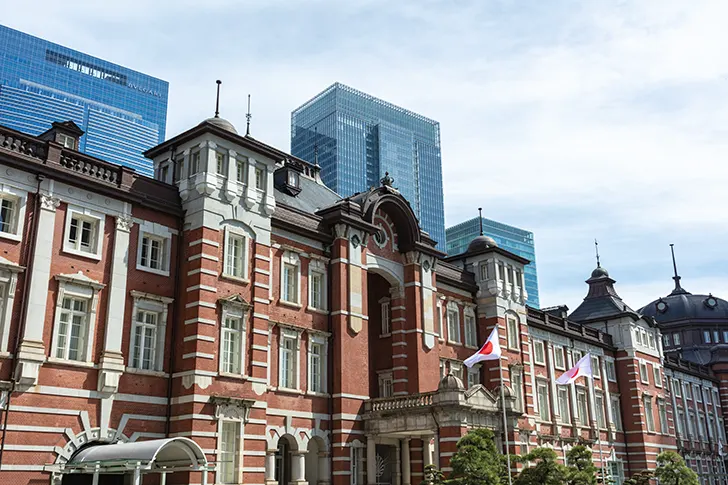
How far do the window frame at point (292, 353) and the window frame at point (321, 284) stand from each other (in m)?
1.73

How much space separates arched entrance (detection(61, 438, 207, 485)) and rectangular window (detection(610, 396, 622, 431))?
37.8m

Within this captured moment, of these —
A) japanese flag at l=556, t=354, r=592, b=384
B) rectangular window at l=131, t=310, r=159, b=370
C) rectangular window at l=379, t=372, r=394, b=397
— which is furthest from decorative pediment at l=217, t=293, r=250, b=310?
japanese flag at l=556, t=354, r=592, b=384

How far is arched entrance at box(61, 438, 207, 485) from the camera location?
21.0 meters

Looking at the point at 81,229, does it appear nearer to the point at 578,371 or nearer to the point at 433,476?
the point at 433,476

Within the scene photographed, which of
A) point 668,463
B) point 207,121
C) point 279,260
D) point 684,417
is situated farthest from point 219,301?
point 684,417

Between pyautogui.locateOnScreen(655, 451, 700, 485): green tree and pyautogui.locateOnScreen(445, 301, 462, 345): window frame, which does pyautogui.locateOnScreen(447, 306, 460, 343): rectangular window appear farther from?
pyautogui.locateOnScreen(655, 451, 700, 485): green tree

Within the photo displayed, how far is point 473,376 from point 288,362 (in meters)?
13.3

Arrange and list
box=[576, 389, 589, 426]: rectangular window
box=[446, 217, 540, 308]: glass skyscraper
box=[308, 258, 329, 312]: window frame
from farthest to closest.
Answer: box=[446, 217, 540, 308]: glass skyscraper → box=[576, 389, 589, 426]: rectangular window → box=[308, 258, 329, 312]: window frame

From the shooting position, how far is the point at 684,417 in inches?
2447

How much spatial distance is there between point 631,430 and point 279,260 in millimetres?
34097

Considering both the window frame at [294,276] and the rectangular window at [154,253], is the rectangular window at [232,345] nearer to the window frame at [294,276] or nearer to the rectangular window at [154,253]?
the rectangular window at [154,253]

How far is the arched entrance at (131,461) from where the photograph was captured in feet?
68.9

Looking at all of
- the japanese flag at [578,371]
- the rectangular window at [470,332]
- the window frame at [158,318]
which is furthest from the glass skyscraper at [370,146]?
the window frame at [158,318]

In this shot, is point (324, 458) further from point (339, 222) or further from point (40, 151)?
point (40, 151)
